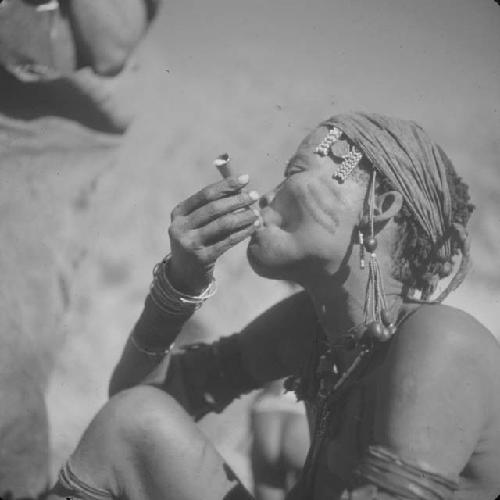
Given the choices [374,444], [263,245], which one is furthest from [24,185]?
[374,444]

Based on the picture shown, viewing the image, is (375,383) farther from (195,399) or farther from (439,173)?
(195,399)

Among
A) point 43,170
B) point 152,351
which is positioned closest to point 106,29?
point 43,170

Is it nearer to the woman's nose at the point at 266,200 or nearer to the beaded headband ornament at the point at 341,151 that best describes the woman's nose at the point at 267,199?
the woman's nose at the point at 266,200

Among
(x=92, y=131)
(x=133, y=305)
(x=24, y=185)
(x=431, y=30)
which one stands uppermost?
(x=431, y=30)

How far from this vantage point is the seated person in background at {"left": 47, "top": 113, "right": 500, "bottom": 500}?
1372mm

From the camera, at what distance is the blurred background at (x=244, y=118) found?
89.3 inches

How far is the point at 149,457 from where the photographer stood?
161 centimetres

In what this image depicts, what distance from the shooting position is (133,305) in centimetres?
267

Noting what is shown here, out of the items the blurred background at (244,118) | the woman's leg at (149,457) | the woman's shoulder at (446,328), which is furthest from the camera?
the blurred background at (244,118)

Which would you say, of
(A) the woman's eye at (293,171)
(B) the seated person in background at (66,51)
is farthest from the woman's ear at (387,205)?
(B) the seated person in background at (66,51)

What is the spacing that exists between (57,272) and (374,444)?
1573mm

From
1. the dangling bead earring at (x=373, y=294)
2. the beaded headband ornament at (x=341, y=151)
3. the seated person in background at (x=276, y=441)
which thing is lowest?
the seated person in background at (x=276, y=441)

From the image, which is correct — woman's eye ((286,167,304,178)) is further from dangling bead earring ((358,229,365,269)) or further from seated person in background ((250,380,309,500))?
seated person in background ((250,380,309,500))

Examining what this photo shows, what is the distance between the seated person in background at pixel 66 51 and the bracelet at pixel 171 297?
962 mm
